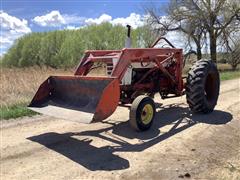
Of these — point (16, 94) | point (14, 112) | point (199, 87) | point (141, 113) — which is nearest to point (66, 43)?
point (16, 94)

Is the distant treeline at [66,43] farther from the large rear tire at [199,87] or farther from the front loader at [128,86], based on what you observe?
the large rear tire at [199,87]

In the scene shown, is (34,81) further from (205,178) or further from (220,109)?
(205,178)

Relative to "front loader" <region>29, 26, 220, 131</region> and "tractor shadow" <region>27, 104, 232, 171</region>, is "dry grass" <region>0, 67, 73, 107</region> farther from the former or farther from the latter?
"tractor shadow" <region>27, 104, 232, 171</region>

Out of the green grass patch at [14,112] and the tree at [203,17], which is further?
the tree at [203,17]

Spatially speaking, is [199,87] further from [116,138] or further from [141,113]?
[116,138]

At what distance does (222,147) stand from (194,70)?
249 centimetres

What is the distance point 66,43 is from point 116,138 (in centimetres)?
3761

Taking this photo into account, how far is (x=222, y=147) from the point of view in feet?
20.4

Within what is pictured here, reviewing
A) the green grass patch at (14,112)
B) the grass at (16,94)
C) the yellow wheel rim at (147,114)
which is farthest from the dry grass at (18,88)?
the yellow wheel rim at (147,114)

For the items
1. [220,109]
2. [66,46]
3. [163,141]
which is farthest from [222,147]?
[66,46]

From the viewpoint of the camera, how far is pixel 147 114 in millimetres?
7152

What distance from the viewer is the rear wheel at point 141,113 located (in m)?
6.88

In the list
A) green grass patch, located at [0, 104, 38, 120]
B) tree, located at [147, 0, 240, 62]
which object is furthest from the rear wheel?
tree, located at [147, 0, 240, 62]

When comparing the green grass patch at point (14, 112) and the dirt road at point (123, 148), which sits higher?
the green grass patch at point (14, 112)
